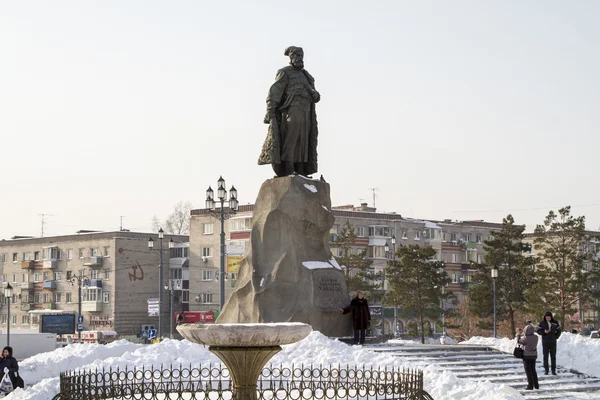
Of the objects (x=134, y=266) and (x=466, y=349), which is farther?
(x=134, y=266)

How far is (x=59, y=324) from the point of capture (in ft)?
207

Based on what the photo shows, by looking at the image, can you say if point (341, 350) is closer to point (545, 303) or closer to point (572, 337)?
point (572, 337)

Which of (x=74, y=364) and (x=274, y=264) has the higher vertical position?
(x=274, y=264)

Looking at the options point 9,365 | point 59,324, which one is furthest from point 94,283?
point 9,365

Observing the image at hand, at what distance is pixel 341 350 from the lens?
2208 centimetres

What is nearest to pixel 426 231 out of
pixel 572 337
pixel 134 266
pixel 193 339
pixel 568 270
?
pixel 134 266

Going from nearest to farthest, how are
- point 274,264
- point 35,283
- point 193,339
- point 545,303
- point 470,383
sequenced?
1. point 193,339
2. point 470,383
3. point 274,264
4. point 545,303
5. point 35,283

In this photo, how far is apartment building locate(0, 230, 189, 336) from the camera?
79.7 meters

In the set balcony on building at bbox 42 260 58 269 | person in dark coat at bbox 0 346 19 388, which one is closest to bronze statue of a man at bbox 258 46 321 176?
person in dark coat at bbox 0 346 19 388

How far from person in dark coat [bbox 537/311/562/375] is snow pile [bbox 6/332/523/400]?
283 cm

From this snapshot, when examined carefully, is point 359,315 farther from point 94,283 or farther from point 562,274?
point 94,283

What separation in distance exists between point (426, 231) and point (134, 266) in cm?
2240

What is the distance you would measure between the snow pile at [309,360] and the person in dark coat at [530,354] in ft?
5.99

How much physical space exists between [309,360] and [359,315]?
13.8ft
